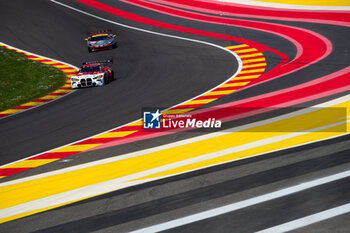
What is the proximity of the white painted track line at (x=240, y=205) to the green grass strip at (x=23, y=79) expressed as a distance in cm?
1385

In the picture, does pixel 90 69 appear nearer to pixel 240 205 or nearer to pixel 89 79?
pixel 89 79

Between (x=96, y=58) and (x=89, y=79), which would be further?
(x=96, y=58)

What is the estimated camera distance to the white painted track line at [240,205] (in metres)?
7.22

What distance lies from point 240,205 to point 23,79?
19.2 m

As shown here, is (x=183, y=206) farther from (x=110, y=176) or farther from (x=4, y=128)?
(x=4, y=128)

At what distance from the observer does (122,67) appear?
25.7 meters

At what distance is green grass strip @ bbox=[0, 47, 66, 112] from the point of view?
20984mm

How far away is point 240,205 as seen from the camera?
→ 302 inches

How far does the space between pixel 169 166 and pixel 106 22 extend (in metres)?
28.6

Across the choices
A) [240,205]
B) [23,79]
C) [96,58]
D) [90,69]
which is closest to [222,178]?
[240,205]

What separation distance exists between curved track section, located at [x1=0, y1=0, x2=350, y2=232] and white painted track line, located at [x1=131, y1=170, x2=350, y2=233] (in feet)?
0.05

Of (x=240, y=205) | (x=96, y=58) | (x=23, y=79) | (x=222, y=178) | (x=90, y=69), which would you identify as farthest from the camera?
(x=96, y=58)

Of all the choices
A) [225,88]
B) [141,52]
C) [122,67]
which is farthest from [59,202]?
[141,52]

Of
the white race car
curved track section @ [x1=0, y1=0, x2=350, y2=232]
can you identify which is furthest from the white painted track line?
the white race car
